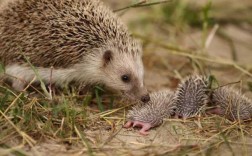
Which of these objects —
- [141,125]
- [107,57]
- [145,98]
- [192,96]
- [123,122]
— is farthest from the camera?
[107,57]

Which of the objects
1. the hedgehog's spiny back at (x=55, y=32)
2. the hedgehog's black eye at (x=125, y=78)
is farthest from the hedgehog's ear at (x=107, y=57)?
the hedgehog's black eye at (x=125, y=78)

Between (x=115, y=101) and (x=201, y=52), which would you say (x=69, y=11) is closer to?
(x=115, y=101)

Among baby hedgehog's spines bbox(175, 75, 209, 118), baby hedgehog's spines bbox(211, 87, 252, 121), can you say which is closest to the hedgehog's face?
baby hedgehog's spines bbox(175, 75, 209, 118)

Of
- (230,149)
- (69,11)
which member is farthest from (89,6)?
(230,149)

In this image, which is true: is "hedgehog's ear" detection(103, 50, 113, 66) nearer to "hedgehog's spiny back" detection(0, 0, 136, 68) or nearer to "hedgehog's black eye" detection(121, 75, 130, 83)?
"hedgehog's spiny back" detection(0, 0, 136, 68)

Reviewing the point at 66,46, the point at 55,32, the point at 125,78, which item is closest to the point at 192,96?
the point at 125,78

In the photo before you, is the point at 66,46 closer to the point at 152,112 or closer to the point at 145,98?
the point at 145,98
